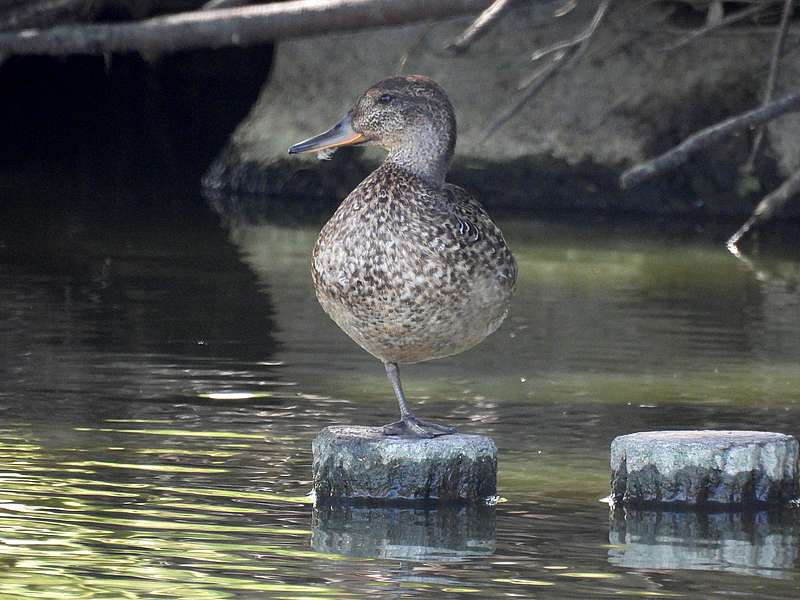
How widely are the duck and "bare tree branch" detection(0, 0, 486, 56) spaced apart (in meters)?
5.99

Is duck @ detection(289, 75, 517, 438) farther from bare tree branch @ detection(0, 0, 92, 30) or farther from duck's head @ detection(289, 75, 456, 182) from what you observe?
→ bare tree branch @ detection(0, 0, 92, 30)

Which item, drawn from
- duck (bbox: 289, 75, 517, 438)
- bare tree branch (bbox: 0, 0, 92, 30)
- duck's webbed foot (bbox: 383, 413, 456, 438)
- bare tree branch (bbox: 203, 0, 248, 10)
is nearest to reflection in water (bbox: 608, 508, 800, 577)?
duck's webbed foot (bbox: 383, 413, 456, 438)

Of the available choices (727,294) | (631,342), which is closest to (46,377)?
(631,342)

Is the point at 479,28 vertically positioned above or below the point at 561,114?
below

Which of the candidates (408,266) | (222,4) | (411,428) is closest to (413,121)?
(408,266)

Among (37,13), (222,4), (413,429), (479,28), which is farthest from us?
(37,13)

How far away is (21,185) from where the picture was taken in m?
19.2

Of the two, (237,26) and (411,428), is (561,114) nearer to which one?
(237,26)

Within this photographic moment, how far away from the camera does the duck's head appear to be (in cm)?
665

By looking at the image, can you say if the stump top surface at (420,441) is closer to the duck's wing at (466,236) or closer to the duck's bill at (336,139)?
the duck's wing at (466,236)

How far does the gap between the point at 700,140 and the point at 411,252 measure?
6.21 feet

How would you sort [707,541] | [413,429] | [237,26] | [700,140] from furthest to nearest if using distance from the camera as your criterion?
[237,26] < [700,140] < [413,429] < [707,541]

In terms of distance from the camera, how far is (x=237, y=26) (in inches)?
551

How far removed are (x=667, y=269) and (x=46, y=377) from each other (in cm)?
604
